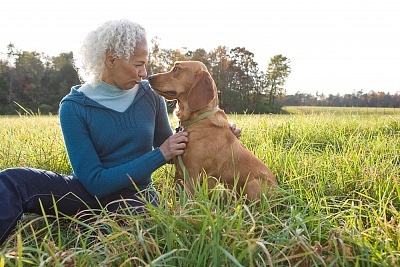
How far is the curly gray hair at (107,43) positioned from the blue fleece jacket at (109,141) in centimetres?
22

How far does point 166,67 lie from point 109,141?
37.0 meters

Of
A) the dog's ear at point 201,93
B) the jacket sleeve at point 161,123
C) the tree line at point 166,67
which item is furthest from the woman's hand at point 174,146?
the tree line at point 166,67

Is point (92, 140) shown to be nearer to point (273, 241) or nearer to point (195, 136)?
point (195, 136)

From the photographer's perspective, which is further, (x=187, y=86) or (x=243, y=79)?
(x=243, y=79)

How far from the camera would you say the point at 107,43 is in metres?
3.04

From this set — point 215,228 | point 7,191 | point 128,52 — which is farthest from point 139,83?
point 215,228

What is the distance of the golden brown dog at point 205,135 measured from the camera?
123 inches

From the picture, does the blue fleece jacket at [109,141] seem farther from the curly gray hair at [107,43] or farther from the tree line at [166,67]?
the tree line at [166,67]

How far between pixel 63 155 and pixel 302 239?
2860mm

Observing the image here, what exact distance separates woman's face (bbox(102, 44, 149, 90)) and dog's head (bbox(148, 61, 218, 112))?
179 millimetres

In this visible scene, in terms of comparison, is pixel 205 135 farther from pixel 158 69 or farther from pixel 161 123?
pixel 158 69

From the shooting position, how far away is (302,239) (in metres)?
1.93

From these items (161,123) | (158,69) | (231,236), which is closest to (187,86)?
(161,123)

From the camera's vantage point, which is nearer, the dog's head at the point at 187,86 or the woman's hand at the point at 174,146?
the woman's hand at the point at 174,146
